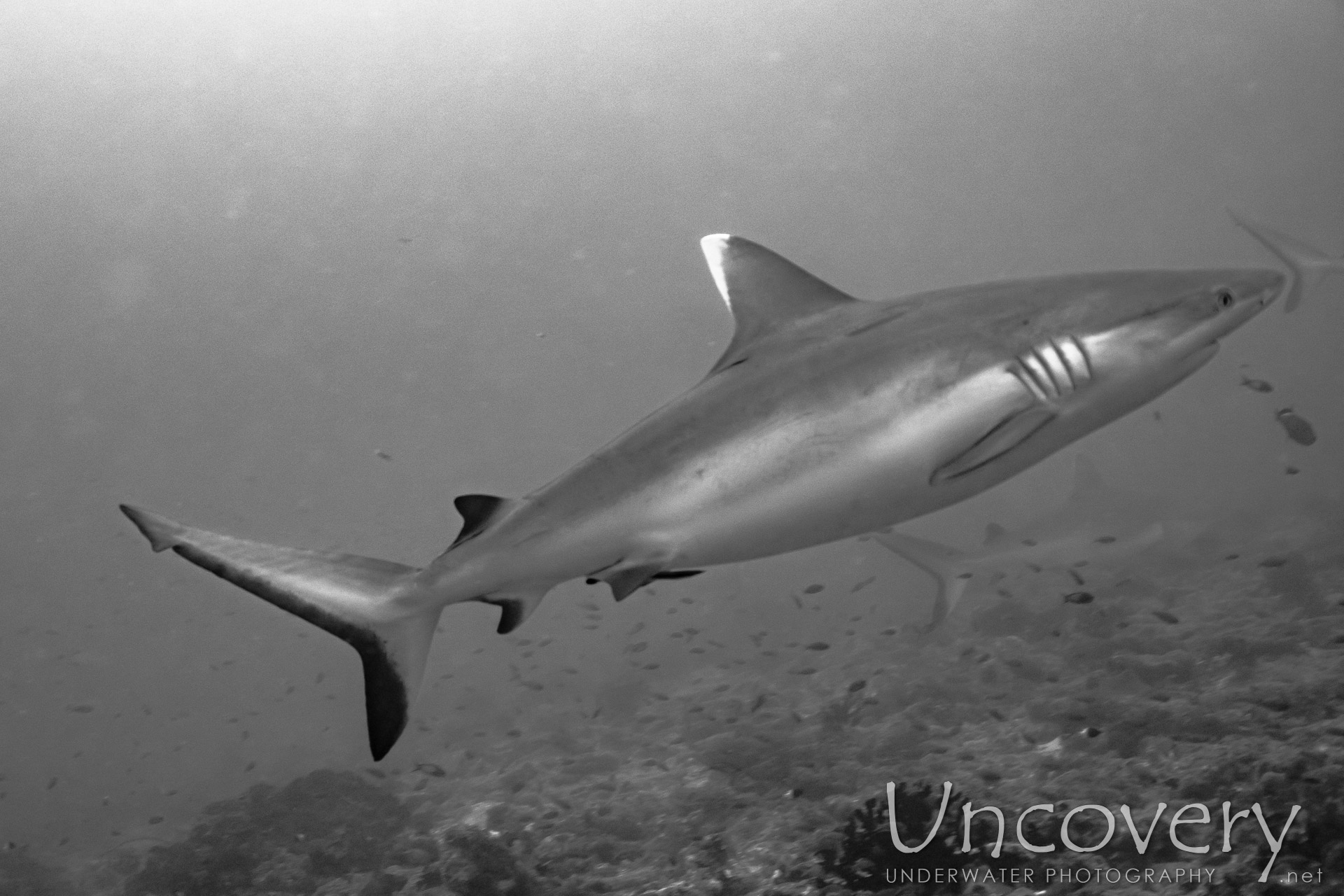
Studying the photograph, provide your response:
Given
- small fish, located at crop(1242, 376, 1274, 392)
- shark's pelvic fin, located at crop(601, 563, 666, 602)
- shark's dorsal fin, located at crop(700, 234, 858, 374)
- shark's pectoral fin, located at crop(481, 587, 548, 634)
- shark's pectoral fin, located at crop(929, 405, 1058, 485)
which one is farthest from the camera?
small fish, located at crop(1242, 376, 1274, 392)

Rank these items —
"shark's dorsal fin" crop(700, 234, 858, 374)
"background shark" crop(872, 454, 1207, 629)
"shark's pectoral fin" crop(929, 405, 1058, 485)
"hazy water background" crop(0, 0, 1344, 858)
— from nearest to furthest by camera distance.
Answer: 1. "shark's pectoral fin" crop(929, 405, 1058, 485)
2. "shark's dorsal fin" crop(700, 234, 858, 374)
3. "background shark" crop(872, 454, 1207, 629)
4. "hazy water background" crop(0, 0, 1344, 858)

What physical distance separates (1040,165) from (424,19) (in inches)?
2189

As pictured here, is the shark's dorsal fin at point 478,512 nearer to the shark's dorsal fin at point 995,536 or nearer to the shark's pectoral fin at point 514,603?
the shark's pectoral fin at point 514,603

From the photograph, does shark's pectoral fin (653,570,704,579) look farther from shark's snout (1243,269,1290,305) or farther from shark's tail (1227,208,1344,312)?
shark's tail (1227,208,1344,312)

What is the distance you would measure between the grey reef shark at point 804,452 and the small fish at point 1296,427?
28.7 ft

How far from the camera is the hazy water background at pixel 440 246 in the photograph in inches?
1517

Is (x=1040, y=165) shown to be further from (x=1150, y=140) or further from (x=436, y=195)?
(x=436, y=195)

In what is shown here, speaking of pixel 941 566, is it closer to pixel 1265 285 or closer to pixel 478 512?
pixel 1265 285

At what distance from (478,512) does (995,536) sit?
12.4 metres

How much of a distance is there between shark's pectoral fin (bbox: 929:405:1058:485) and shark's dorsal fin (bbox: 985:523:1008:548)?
1069 centimetres

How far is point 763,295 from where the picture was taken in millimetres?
2754

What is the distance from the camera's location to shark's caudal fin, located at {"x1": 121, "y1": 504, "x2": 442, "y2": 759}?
7.70ft

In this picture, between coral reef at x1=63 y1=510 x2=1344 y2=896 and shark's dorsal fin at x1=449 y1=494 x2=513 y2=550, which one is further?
coral reef at x1=63 y1=510 x2=1344 y2=896

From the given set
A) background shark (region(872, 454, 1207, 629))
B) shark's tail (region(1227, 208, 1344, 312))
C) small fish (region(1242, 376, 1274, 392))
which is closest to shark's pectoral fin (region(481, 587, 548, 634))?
background shark (region(872, 454, 1207, 629))
